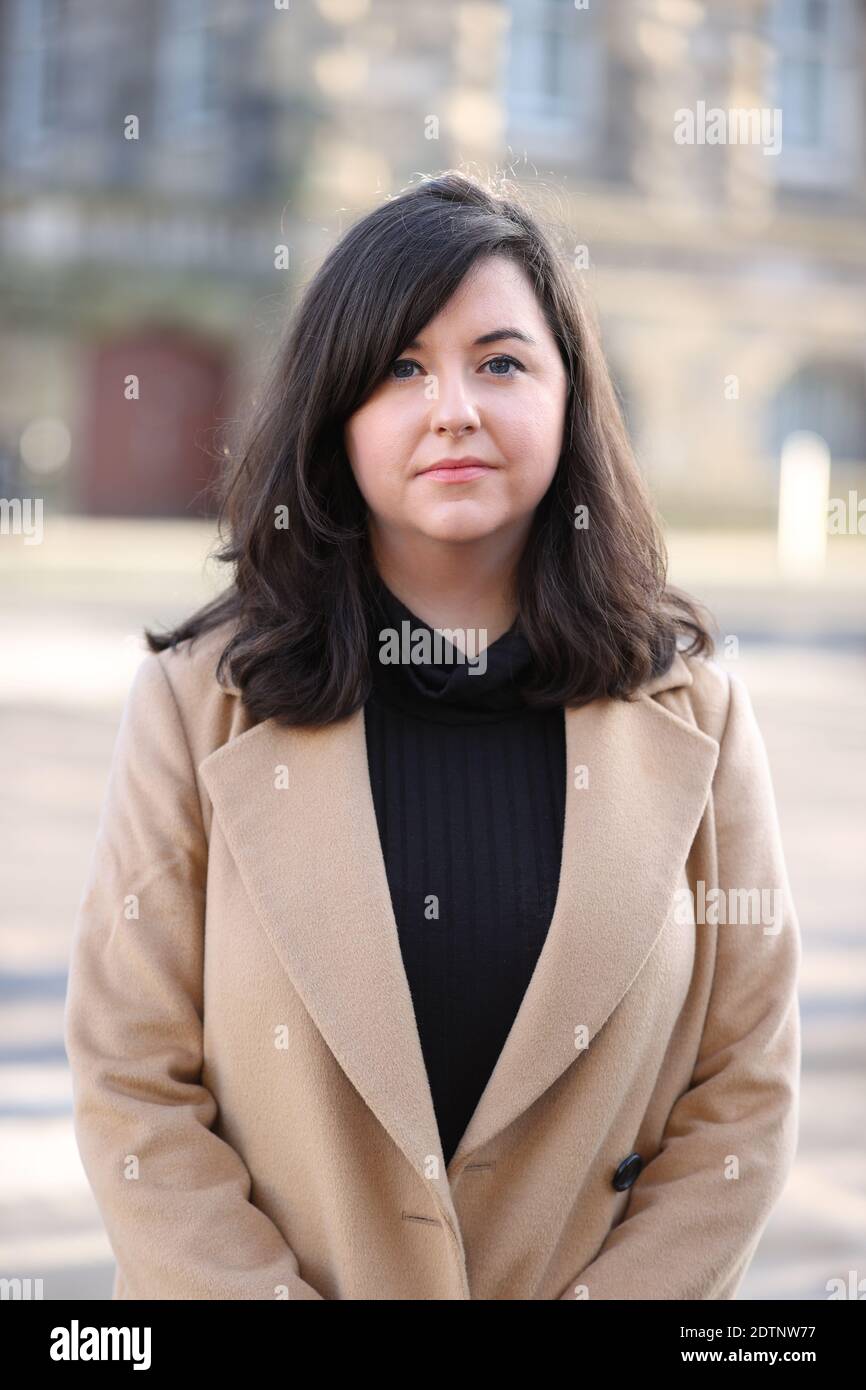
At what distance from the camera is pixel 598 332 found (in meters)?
2.36

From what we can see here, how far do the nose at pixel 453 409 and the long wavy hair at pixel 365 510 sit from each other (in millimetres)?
82

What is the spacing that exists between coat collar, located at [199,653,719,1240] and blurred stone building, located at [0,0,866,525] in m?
20.6

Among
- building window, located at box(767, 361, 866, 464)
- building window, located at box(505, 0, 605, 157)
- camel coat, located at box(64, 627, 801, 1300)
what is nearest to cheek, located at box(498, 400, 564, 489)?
camel coat, located at box(64, 627, 801, 1300)

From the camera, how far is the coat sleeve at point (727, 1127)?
2105mm

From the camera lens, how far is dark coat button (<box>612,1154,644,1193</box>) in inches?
84.7

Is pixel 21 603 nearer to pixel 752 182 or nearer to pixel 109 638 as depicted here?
pixel 109 638

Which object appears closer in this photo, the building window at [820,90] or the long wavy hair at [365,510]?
the long wavy hair at [365,510]

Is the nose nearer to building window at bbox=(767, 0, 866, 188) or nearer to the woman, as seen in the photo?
the woman

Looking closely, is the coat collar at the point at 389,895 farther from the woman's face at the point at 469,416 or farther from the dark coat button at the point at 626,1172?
the woman's face at the point at 469,416

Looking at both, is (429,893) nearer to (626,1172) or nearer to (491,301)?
(626,1172)

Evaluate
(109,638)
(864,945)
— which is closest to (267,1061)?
(864,945)

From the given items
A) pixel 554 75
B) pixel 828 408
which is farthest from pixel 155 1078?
pixel 828 408

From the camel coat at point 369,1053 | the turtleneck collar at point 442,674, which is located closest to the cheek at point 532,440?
the turtleneck collar at point 442,674

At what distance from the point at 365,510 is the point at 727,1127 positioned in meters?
0.94
